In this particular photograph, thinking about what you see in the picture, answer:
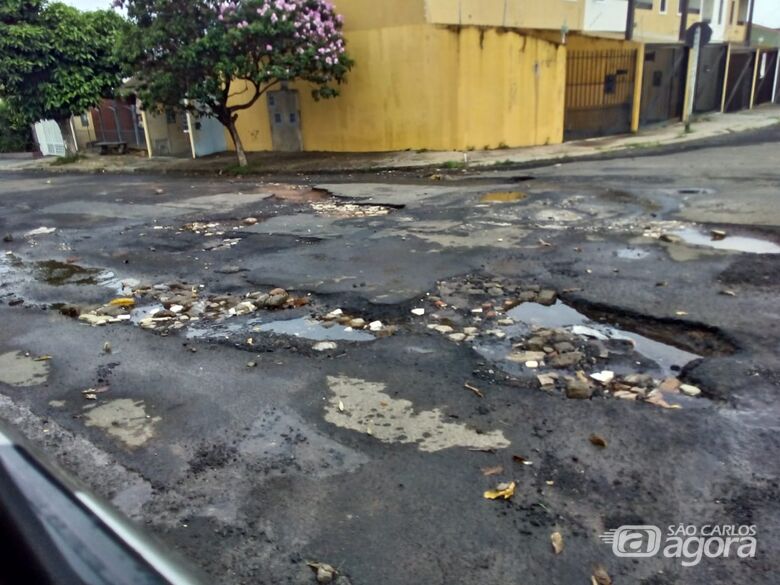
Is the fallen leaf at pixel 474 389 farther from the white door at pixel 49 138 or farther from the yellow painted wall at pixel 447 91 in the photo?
the white door at pixel 49 138

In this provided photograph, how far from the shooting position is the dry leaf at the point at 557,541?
8.59 feet

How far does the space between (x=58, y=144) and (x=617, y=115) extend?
22288mm

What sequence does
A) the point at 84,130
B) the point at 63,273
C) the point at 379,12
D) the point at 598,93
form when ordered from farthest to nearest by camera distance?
the point at 84,130
the point at 598,93
the point at 379,12
the point at 63,273

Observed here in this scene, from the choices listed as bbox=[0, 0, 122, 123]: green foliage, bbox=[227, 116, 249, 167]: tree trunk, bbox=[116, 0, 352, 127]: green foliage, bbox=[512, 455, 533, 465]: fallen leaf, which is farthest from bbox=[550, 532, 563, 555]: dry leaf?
bbox=[0, 0, 122, 123]: green foliage

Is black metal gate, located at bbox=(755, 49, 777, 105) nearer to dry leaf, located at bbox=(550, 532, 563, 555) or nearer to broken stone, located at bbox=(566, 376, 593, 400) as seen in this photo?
broken stone, located at bbox=(566, 376, 593, 400)

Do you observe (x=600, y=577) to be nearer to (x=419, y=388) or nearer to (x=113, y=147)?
(x=419, y=388)

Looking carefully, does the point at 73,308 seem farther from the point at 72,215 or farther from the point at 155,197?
the point at 155,197

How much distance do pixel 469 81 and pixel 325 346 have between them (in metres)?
12.6

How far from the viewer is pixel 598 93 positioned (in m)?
18.5

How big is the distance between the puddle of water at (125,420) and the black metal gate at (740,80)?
2889cm

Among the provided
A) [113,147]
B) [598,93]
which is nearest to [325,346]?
[598,93]

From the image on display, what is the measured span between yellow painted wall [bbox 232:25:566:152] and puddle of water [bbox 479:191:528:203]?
5.90m

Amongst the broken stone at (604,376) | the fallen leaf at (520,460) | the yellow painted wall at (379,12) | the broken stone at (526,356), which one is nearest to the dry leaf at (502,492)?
the fallen leaf at (520,460)

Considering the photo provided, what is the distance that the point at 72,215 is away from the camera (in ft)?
36.2
